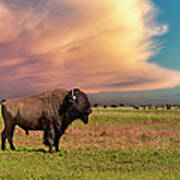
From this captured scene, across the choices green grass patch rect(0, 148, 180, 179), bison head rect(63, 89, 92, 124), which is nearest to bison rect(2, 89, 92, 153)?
bison head rect(63, 89, 92, 124)

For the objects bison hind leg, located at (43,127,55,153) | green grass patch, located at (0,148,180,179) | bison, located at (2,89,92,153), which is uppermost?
bison, located at (2,89,92,153)

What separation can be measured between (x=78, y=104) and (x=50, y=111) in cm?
163

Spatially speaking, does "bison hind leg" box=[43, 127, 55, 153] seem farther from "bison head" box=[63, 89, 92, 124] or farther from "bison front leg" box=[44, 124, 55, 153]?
"bison head" box=[63, 89, 92, 124]

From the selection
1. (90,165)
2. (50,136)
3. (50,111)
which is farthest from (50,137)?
(90,165)

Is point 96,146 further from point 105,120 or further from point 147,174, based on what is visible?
point 105,120

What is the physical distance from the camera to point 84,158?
533 inches

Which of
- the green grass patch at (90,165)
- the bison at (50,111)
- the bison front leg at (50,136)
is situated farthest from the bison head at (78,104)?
the green grass patch at (90,165)

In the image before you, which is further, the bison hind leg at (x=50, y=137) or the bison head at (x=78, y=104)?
the bison hind leg at (x=50, y=137)

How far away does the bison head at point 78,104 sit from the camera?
1431 centimetres

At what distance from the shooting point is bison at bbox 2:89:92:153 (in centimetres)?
1443

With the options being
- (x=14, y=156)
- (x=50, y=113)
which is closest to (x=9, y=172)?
(x=14, y=156)

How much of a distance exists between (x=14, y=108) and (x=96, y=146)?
19.3 ft

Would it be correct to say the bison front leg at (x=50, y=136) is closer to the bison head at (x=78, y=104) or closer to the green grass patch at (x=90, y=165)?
the green grass patch at (x=90, y=165)

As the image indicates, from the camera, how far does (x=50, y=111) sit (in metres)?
14.7
